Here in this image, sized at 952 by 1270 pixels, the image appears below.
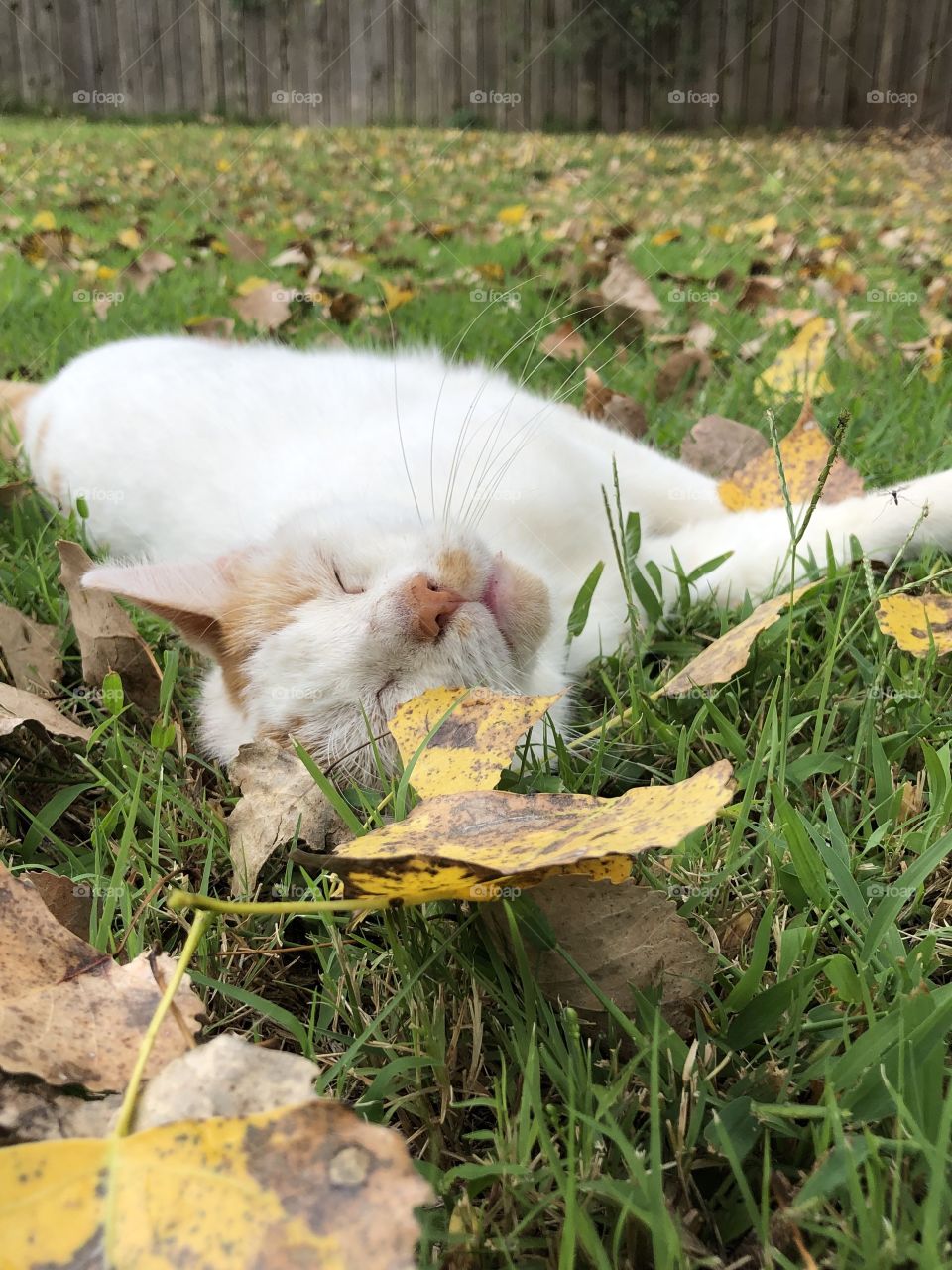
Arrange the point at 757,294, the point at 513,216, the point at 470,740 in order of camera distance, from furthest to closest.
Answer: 1. the point at 513,216
2. the point at 757,294
3. the point at 470,740

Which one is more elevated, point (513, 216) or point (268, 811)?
point (513, 216)

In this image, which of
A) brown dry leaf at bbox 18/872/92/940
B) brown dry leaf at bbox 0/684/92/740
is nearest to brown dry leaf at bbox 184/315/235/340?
brown dry leaf at bbox 0/684/92/740

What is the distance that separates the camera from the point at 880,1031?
0.81m

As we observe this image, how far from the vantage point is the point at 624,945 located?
889mm

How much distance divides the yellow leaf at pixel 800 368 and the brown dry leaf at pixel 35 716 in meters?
2.02

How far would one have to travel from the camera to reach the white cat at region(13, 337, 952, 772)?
143 centimetres

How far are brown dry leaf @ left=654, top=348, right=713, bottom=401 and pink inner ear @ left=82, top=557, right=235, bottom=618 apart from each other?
178 cm

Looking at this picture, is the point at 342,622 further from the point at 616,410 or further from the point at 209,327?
the point at 209,327

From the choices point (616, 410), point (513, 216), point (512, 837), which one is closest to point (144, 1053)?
point (512, 837)

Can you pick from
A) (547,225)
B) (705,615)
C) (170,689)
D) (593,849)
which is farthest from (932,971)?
(547,225)

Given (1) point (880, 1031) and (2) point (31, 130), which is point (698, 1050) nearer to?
(1) point (880, 1031)

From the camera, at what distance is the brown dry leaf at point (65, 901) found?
1.07m

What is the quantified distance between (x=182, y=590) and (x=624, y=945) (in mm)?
965

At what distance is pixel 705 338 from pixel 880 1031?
9.44 ft
